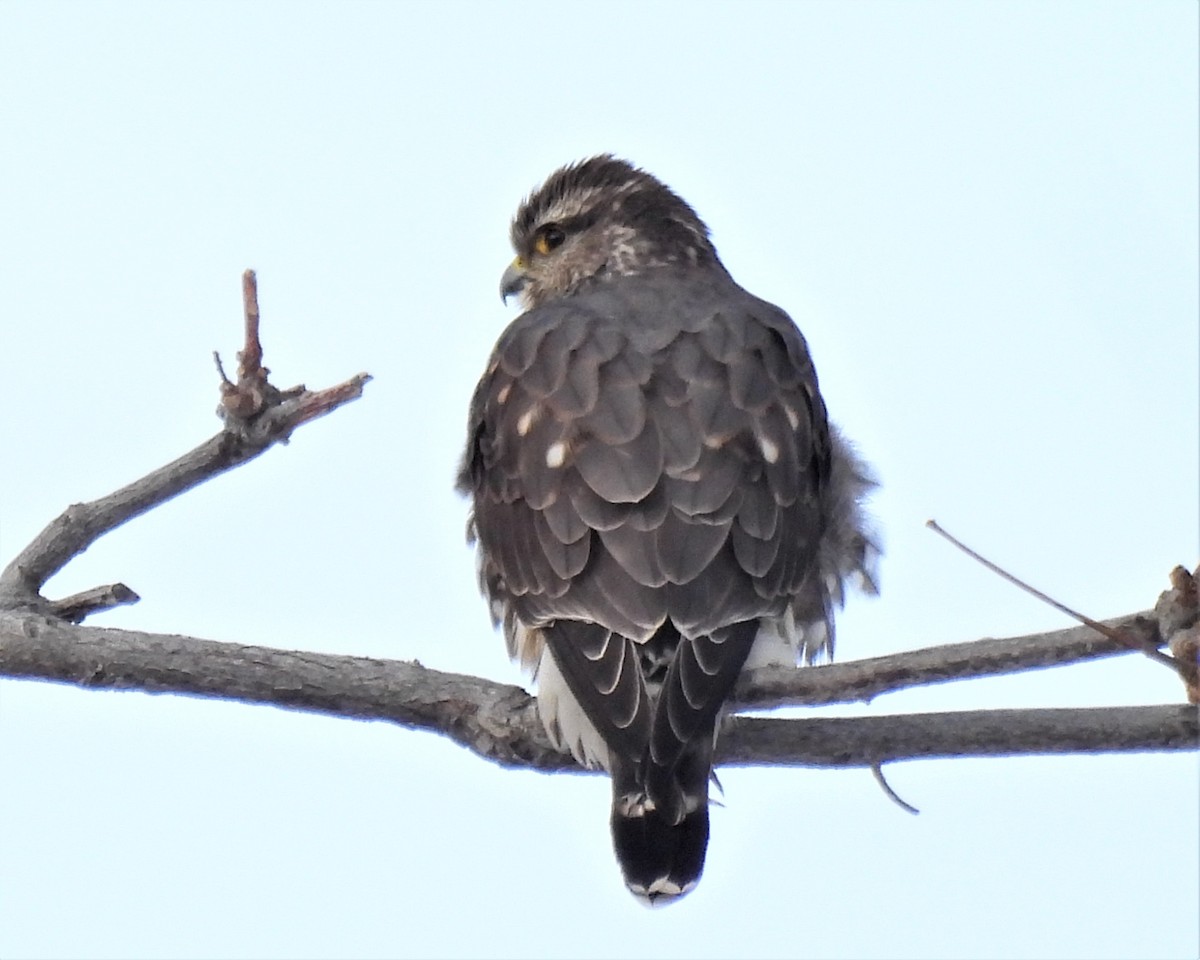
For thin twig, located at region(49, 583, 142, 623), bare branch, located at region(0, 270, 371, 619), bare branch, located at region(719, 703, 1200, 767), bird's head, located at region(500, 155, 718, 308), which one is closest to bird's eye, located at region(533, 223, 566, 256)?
bird's head, located at region(500, 155, 718, 308)

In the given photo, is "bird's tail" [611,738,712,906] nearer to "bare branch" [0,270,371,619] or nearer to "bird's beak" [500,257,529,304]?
"bare branch" [0,270,371,619]

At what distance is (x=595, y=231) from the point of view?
6.48 meters

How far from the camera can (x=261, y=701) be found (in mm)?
3982

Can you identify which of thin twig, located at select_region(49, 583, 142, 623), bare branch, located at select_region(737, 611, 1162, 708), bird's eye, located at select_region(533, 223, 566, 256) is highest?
bird's eye, located at select_region(533, 223, 566, 256)

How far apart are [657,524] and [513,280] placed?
2500 mm

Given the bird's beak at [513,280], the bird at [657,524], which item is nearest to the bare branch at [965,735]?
the bird at [657,524]

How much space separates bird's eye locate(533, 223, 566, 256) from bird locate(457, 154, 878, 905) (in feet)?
2.53

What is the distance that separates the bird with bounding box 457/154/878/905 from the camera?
12.8ft

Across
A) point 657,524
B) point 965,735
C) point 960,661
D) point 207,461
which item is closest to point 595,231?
point 657,524

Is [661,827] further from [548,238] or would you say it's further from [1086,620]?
[548,238]

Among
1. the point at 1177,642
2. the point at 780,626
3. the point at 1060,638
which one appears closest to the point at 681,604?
the point at 780,626

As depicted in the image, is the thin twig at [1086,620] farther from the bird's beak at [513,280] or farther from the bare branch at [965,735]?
the bird's beak at [513,280]

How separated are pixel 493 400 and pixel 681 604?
121cm

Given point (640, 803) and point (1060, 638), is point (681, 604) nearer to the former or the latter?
point (640, 803)
